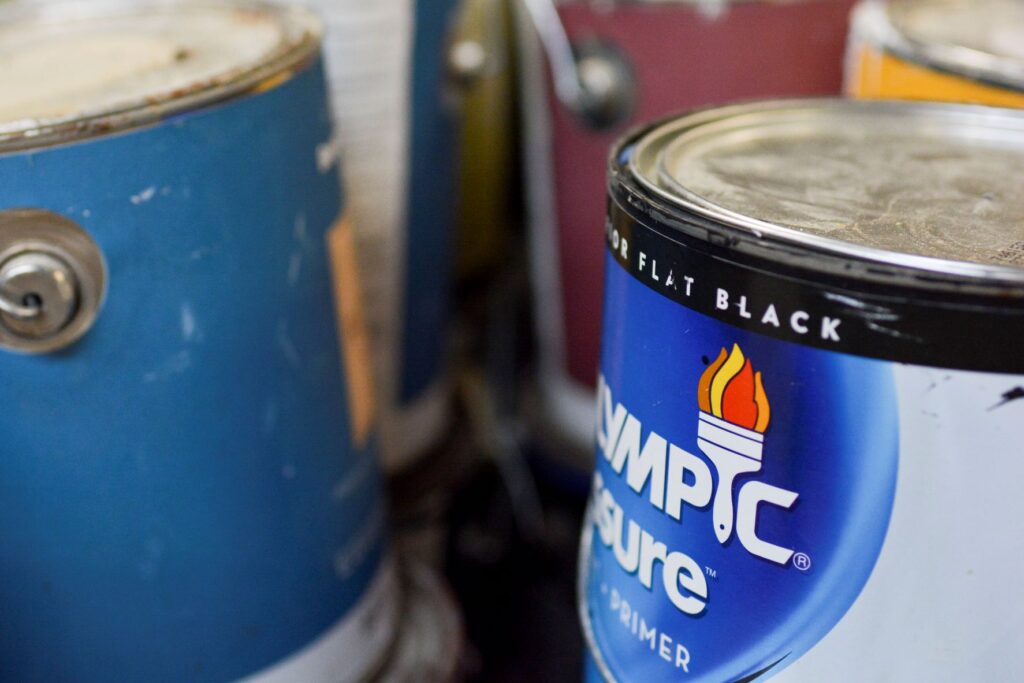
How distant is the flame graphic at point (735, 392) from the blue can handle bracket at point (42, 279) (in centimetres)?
29

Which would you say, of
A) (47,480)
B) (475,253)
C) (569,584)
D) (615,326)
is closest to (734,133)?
(615,326)

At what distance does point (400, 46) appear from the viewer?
0.75m

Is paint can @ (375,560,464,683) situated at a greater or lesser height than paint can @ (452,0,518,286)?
lesser

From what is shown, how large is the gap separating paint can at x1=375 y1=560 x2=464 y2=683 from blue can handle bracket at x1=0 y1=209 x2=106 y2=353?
0.35m

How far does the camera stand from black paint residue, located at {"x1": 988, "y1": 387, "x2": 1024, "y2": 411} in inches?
13.2

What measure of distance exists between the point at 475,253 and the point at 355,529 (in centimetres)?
59

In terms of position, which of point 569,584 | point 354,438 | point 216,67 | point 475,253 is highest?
point 216,67

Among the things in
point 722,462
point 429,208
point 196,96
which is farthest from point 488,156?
point 722,462

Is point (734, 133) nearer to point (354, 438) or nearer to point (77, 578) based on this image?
point (354, 438)

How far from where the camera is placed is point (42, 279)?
45cm

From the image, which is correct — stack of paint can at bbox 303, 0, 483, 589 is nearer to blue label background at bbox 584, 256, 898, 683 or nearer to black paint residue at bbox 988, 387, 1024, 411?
blue label background at bbox 584, 256, 898, 683

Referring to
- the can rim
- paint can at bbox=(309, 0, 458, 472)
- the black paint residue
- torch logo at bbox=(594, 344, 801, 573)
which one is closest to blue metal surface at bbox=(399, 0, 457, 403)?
paint can at bbox=(309, 0, 458, 472)

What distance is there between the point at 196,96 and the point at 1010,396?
0.38 m

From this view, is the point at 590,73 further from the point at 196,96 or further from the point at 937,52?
the point at 196,96
